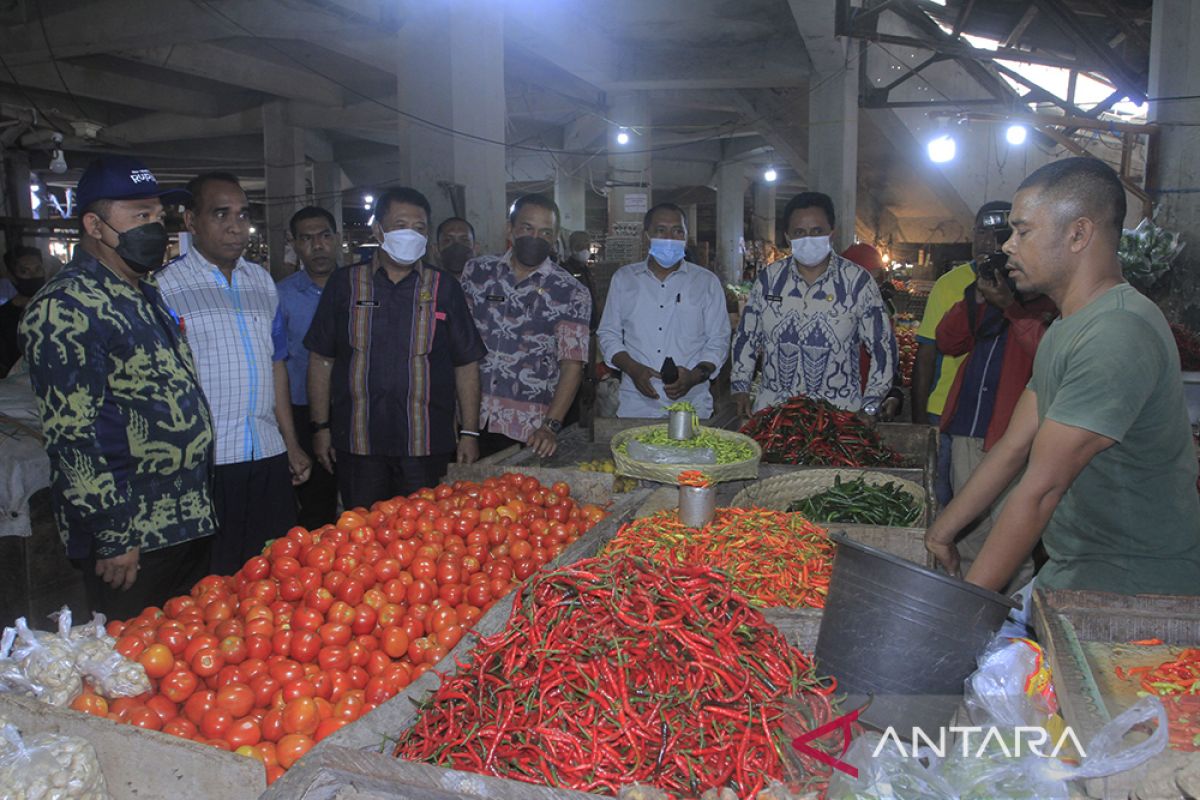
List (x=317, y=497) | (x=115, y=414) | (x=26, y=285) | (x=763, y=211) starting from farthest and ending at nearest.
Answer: (x=763, y=211)
(x=26, y=285)
(x=317, y=497)
(x=115, y=414)

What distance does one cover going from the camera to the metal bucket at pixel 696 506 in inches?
128

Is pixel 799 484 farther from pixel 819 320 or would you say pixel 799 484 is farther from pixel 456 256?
pixel 456 256

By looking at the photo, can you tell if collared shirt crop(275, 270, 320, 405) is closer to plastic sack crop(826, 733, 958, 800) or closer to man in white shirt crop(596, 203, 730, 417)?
man in white shirt crop(596, 203, 730, 417)

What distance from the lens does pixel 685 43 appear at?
574 inches

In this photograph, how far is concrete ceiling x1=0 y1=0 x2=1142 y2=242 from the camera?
10.6 metres

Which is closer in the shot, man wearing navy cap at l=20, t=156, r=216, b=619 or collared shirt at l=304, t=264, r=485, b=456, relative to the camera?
man wearing navy cap at l=20, t=156, r=216, b=619

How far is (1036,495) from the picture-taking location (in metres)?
2.19

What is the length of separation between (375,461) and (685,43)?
12.3m

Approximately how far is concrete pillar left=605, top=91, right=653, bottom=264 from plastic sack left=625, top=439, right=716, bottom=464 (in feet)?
38.8

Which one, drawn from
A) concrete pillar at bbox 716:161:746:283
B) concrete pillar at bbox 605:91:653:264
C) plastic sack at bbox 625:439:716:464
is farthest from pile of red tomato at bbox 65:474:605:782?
concrete pillar at bbox 716:161:746:283

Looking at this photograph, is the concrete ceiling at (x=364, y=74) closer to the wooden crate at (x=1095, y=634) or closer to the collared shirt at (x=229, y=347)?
the collared shirt at (x=229, y=347)

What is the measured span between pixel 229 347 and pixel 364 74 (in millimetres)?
14203

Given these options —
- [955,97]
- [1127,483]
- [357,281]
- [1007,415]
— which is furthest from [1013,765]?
[955,97]

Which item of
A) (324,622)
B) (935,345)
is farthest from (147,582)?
(935,345)
